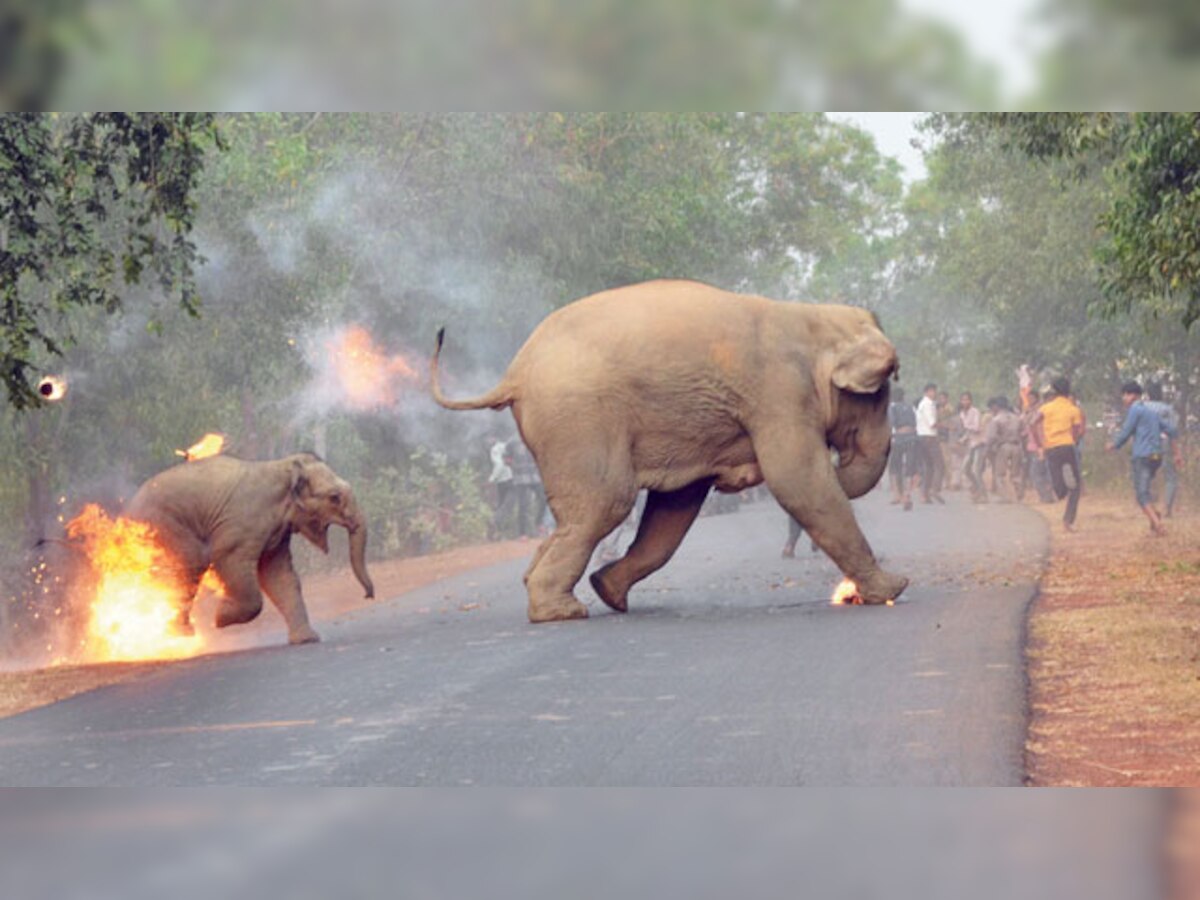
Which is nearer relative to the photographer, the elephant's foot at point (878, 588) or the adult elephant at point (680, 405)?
the adult elephant at point (680, 405)

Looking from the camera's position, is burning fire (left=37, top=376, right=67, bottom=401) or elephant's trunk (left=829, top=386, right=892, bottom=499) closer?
elephant's trunk (left=829, top=386, right=892, bottom=499)

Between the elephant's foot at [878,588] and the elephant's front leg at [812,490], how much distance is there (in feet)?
0.09

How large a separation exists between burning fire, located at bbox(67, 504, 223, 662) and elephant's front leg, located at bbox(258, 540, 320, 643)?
1.11ft

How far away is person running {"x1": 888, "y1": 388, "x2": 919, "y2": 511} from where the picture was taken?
1541 cm

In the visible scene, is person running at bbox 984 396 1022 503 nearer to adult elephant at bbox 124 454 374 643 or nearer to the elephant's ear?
the elephant's ear

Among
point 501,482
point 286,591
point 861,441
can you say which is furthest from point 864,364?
point 501,482

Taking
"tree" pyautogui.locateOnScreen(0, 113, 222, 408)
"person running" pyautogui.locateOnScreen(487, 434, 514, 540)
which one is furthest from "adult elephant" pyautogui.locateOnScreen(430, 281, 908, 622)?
"person running" pyautogui.locateOnScreen(487, 434, 514, 540)

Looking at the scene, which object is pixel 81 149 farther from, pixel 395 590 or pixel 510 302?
pixel 395 590

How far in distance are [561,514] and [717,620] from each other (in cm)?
122

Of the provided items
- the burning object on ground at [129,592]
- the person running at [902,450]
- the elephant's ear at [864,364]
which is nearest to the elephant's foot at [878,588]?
the elephant's ear at [864,364]

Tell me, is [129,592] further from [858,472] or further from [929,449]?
[929,449]

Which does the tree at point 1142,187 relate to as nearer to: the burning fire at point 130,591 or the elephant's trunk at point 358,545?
the elephant's trunk at point 358,545

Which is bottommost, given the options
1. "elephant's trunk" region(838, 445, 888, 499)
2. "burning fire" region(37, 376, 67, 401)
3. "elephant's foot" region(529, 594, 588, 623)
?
"elephant's foot" region(529, 594, 588, 623)

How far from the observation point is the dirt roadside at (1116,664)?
938 centimetres
